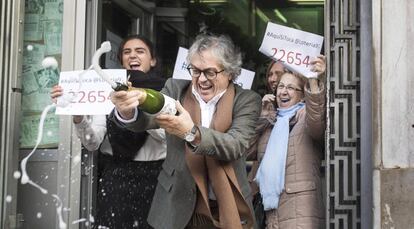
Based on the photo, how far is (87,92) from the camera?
4500 mm

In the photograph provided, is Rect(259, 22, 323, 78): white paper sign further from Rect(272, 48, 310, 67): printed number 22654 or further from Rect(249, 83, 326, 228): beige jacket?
Rect(249, 83, 326, 228): beige jacket

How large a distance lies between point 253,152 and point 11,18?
2.12 metres

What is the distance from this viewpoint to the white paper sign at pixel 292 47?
4.36 metres

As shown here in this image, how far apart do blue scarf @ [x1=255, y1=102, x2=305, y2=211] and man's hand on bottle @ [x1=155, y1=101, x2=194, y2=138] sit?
91 centimetres

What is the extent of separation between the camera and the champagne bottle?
3.22 metres

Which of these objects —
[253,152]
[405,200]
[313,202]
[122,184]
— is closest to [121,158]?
[122,184]

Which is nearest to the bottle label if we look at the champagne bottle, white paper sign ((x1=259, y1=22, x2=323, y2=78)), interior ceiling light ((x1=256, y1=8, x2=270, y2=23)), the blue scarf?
the champagne bottle

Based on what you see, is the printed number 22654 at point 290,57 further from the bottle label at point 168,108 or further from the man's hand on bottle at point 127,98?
the man's hand on bottle at point 127,98

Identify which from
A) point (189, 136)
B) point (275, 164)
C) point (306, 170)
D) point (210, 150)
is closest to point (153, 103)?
point (189, 136)

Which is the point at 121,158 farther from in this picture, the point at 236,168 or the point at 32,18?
the point at 32,18

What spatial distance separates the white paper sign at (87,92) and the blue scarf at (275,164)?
1.07 meters

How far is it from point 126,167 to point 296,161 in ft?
3.86

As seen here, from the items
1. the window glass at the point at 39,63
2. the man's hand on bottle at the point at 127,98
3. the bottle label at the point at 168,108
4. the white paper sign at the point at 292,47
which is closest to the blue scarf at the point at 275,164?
the white paper sign at the point at 292,47

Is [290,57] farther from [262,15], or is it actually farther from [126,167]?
[262,15]
